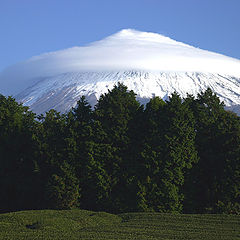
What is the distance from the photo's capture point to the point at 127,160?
43344mm

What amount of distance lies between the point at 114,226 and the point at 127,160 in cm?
1309

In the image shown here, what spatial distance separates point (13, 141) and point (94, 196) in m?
10.8

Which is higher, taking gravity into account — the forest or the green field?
the forest

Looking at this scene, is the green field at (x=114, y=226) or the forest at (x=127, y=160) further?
the forest at (x=127, y=160)

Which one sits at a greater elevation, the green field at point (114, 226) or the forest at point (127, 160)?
the forest at point (127, 160)

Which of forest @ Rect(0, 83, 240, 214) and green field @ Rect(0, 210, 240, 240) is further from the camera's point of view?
forest @ Rect(0, 83, 240, 214)

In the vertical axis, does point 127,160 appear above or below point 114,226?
above

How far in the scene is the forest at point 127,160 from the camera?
41062 millimetres

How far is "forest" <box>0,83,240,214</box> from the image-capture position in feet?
135

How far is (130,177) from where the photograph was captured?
42312mm

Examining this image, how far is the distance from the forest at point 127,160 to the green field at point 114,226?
5.28 m

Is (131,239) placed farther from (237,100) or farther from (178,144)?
(237,100)

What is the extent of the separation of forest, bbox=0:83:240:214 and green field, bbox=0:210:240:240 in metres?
5.28

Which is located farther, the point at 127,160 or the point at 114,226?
the point at 127,160
